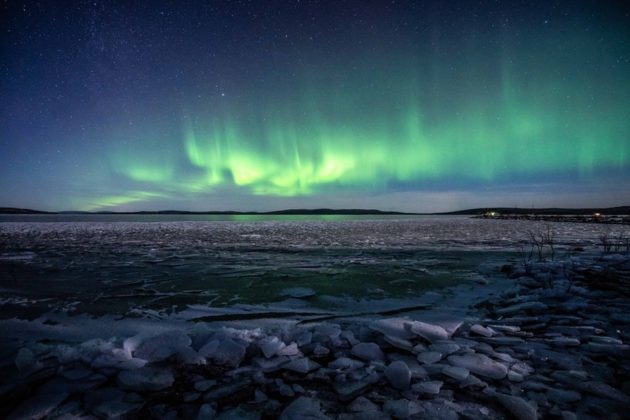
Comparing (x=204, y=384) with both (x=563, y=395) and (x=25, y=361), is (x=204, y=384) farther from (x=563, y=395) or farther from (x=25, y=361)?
(x=563, y=395)

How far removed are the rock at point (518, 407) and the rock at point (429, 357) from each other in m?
0.52

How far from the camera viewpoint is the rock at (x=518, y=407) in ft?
4.95

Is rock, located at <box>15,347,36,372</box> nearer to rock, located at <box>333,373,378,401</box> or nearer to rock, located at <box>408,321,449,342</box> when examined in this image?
rock, located at <box>333,373,378,401</box>

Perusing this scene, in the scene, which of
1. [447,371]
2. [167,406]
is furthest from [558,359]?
[167,406]

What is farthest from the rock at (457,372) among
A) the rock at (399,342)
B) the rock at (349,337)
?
the rock at (349,337)

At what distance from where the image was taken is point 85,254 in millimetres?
8273

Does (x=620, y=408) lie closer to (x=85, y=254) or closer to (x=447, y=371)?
(x=447, y=371)

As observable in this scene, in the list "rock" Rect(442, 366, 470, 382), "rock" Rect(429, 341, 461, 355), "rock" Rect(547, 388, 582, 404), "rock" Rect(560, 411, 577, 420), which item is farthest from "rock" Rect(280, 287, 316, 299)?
"rock" Rect(560, 411, 577, 420)

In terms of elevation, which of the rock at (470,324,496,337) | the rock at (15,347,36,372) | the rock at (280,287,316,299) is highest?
the rock at (15,347,36,372)

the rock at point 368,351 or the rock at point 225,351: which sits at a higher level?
the rock at point 225,351

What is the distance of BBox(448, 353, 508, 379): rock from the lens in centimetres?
193

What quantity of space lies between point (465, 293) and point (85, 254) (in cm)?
947

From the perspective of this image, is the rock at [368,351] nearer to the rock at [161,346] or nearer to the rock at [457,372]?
the rock at [457,372]

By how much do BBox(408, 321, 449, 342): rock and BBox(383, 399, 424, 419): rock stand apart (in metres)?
0.97
